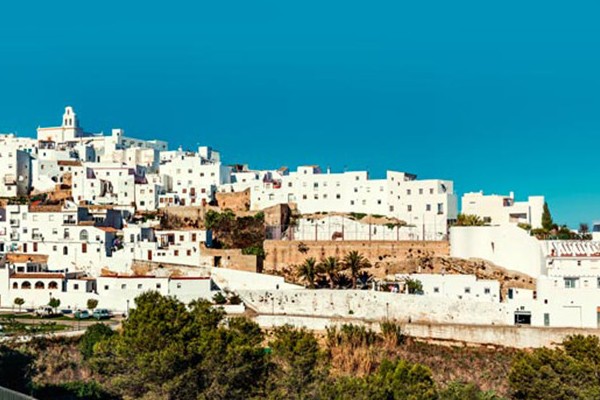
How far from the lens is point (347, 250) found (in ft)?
185

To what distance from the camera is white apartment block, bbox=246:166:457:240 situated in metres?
61.0

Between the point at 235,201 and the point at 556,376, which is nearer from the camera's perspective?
the point at 556,376

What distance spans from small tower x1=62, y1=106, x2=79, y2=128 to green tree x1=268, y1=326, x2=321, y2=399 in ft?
178

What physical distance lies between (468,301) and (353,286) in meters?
7.87

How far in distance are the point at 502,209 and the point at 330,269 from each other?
1536cm

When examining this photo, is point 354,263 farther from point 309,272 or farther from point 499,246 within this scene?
point 499,246

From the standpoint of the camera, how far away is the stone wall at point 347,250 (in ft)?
182

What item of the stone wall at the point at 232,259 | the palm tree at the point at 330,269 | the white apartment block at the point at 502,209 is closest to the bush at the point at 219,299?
the stone wall at the point at 232,259

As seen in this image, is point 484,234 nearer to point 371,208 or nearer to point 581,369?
point 371,208

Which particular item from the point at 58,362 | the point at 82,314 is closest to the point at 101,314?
the point at 82,314

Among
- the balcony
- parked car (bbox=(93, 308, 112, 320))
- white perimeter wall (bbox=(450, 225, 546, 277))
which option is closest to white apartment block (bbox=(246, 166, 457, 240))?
white perimeter wall (bbox=(450, 225, 546, 277))

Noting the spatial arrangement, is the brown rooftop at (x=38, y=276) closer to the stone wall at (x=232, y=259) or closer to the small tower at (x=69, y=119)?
the stone wall at (x=232, y=259)

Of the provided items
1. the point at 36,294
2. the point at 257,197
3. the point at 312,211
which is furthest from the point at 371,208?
the point at 36,294

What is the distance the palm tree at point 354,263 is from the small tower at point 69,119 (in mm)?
40461
